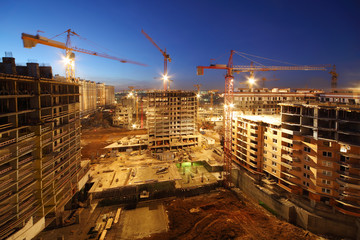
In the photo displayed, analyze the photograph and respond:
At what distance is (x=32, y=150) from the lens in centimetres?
1708

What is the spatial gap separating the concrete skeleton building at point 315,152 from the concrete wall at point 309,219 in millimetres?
1294

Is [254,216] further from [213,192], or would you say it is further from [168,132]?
[168,132]

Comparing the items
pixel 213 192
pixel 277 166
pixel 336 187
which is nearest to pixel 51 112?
pixel 213 192

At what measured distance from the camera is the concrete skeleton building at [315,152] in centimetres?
2067

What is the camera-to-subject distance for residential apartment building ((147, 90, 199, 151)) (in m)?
42.0

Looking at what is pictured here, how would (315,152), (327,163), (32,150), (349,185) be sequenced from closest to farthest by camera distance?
(32,150) → (349,185) → (327,163) → (315,152)

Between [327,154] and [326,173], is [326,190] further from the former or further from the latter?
[327,154]

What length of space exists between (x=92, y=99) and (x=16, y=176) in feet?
273

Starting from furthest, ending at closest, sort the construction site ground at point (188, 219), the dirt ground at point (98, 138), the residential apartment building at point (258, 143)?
the dirt ground at point (98, 138)
the residential apartment building at point (258, 143)
the construction site ground at point (188, 219)

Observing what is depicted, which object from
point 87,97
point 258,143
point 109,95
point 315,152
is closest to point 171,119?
point 258,143

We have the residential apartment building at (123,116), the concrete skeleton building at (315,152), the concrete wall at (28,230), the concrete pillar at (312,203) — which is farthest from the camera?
the residential apartment building at (123,116)

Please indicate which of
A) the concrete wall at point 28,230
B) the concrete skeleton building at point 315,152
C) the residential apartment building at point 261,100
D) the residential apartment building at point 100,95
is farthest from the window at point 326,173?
the residential apartment building at point 100,95

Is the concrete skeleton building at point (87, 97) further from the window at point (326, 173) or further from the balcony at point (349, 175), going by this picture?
the balcony at point (349, 175)

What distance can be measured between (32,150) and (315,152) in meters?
30.2
